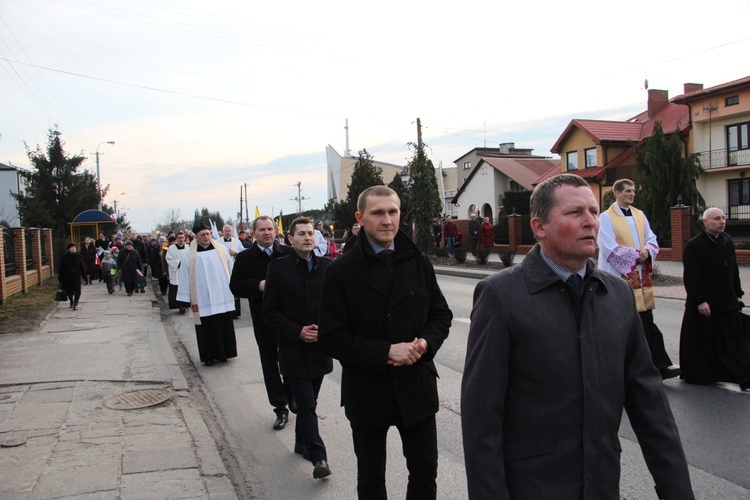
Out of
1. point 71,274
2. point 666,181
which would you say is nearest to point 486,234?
point 666,181

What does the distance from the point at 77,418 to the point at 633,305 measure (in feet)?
19.2

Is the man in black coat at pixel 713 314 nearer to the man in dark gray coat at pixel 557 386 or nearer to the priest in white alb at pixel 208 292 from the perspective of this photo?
the man in dark gray coat at pixel 557 386

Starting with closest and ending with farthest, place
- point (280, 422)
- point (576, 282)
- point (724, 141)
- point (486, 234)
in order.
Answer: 1. point (576, 282)
2. point (280, 422)
3. point (486, 234)
4. point (724, 141)

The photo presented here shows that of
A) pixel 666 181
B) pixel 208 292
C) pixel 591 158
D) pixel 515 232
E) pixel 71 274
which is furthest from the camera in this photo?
pixel 591 158

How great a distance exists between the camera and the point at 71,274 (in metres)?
16.5

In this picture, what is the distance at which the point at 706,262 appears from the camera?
6.77 m

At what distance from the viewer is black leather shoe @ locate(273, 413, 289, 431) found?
6117 mm

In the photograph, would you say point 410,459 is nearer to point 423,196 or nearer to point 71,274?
point 71,274

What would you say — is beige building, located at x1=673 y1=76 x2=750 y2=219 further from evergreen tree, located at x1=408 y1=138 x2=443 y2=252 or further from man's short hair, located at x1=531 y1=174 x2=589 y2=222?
man's short hair, located at x1=531 y1=174 x2=589 y2=222

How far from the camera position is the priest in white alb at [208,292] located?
349 inches

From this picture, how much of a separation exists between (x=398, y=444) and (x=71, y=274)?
45.0 feet

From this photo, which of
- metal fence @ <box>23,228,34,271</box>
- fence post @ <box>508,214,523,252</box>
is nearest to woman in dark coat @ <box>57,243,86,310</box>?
metal fence @ <box>23,228,34,271</box>

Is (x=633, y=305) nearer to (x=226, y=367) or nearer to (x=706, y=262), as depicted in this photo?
(x=706, y=262)

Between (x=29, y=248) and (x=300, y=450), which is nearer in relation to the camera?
(x=300, y=450)
